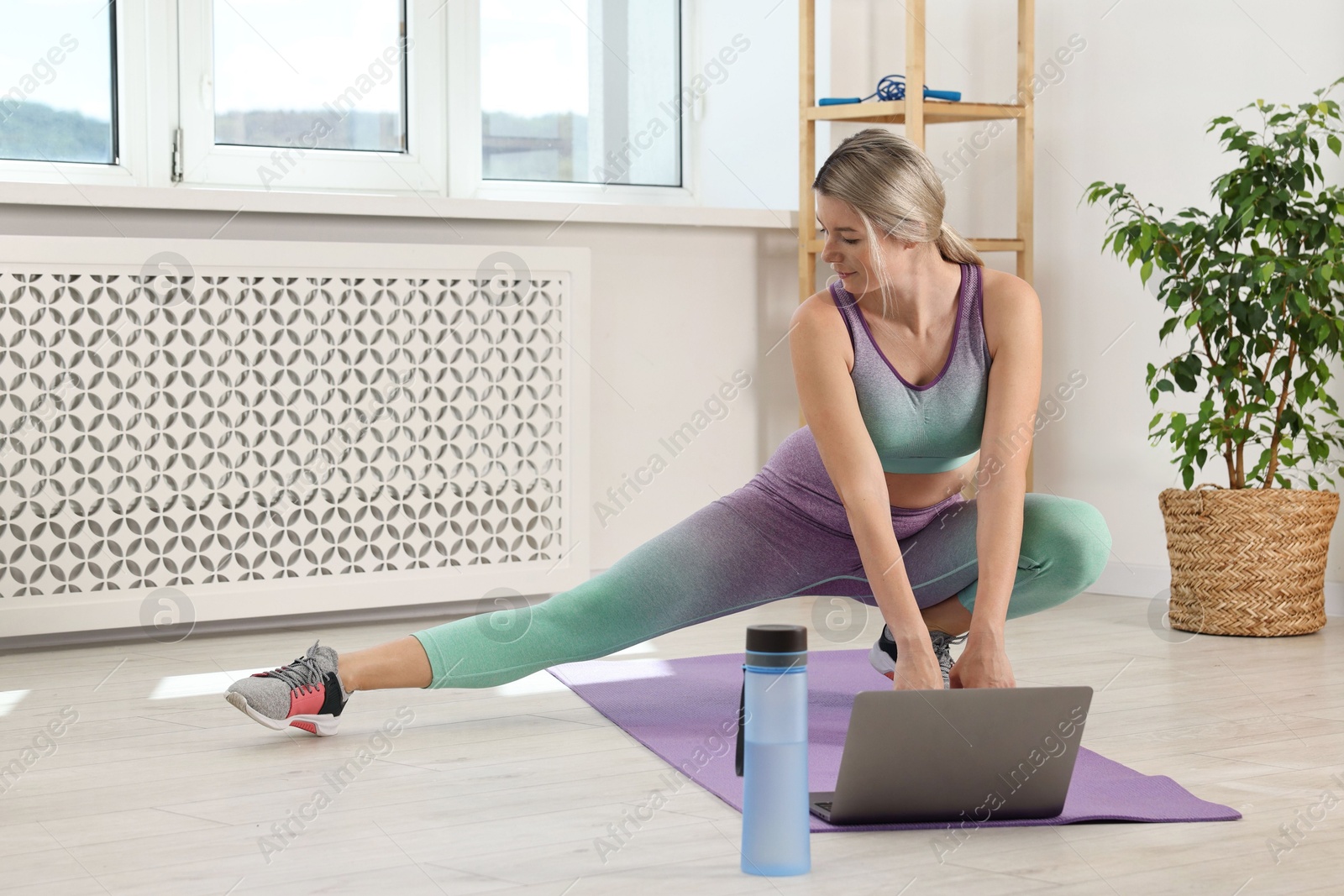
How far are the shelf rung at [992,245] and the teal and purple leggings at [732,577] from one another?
1147 millimetres

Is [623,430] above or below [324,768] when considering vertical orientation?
above

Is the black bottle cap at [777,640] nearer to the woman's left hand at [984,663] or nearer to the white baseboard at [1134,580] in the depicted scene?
the woman's left hand at [984,663]

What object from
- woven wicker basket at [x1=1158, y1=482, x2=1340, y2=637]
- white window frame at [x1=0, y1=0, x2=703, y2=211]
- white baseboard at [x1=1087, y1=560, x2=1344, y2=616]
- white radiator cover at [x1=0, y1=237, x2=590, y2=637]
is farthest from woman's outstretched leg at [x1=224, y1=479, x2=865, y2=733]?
white baseboard at [x1=1087, y1=560, x2=1344, y2=616]

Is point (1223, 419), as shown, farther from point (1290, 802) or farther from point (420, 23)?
point (420, 23)

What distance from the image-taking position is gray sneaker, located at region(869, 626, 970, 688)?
172 cm

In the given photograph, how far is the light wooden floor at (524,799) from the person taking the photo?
1161 mm

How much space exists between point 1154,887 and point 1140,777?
13.2 inches

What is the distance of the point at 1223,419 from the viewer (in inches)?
92.7

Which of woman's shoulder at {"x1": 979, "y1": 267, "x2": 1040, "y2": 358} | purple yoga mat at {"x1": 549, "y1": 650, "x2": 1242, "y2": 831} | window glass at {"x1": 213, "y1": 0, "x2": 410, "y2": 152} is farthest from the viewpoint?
window glass at {"x1": 213, "y1": 0, "x2": 410, "y2": 152}

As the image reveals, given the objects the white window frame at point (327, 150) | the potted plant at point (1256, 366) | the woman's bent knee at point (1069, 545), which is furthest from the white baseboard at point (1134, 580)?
the white window frame at point (327, 150)

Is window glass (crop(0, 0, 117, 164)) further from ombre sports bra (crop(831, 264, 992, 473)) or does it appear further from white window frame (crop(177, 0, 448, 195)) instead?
ombre sports bra (crop(831, 264, 992, 473))

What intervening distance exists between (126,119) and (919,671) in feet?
6.34

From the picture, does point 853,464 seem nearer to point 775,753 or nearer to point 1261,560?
point 775,753

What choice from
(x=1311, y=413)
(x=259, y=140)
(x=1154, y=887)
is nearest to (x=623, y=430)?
(x=259, y=140)
